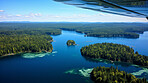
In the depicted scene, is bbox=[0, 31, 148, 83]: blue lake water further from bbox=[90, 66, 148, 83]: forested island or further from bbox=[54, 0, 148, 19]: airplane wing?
bbox=[54, 0, 148, 19]: airplane wing

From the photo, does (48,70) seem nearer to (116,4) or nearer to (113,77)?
(113,77)

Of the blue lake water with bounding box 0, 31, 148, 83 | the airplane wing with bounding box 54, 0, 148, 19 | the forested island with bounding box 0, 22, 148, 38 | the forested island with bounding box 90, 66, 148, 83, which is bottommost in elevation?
the blue lake water with bounding box 0, 31, 148, 83

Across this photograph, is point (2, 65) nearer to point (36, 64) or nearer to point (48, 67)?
point (36, 64)

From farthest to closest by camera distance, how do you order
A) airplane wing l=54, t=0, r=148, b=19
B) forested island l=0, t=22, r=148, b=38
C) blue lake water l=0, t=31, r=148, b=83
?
forested island l=0, t=22, r=148, b=38 → blue lake water l=0, t=31, r=148, b=83 → airplane wing l=54, t=0, r=148, b=19

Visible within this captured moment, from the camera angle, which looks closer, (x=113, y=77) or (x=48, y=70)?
(x=113, y=77)

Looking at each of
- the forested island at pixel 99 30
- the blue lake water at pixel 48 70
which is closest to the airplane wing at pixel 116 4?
the blue lake water at pixel 48 70

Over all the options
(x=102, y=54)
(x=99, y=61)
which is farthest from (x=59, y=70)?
(x=102, y=54)

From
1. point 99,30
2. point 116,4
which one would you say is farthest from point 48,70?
point 99,30

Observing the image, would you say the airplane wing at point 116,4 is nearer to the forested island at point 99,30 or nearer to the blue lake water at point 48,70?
the blue lake water at point 48,70

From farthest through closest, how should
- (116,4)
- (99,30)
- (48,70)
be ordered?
(99,30) < (48,70) < (116,4)

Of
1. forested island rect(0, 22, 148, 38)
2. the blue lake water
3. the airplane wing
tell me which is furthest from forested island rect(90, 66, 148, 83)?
forested island rect(0, 22, 148, 38)

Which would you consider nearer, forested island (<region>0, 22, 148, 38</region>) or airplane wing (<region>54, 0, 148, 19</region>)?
airplane wing (<region>54, 0, 148, 19</region>)
